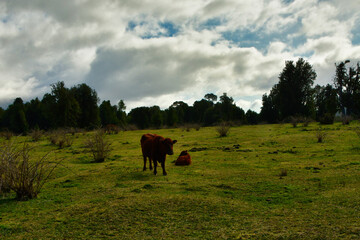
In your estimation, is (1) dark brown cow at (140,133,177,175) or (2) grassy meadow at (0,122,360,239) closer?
(2) grassy meadow at (0,122,360,239)

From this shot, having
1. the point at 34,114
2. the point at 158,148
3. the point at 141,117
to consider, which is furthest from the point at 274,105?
the point at 34,114

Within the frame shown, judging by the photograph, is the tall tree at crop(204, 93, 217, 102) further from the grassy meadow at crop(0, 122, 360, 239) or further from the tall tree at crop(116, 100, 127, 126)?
the grassy meadow at crop(0, 122, 360, 239)

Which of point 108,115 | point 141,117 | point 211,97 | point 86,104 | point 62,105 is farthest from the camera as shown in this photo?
point 211,97

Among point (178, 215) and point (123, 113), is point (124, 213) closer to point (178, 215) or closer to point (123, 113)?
point (178, 215)

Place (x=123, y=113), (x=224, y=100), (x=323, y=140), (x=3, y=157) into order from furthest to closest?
(x=224, y=100)
(x=123, y=113)
(x=323, y=140)
(x=3, y=157)

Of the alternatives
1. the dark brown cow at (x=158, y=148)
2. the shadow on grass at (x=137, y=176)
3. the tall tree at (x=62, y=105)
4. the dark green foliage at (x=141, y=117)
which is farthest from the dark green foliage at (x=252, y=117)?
the shadow on grass at (x=137, y=176)

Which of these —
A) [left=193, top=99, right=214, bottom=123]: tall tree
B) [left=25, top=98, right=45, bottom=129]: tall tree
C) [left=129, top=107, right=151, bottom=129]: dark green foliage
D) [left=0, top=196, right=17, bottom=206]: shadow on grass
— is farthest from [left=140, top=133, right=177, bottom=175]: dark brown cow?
[left=193, top=99, right=214, bottom=123]: tall tree

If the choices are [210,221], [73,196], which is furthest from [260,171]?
[73,196]

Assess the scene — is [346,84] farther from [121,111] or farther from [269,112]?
[121,111]

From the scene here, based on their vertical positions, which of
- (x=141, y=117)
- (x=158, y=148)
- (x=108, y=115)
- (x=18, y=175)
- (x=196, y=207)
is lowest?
(x=196, y=207)

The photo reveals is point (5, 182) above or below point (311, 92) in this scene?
below

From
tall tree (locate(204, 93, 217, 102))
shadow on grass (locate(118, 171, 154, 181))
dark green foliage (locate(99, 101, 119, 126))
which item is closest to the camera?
shadow on grass (locate(118, 171, 154, 181))

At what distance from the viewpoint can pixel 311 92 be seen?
54562 millimetres

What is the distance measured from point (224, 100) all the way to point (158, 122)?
24.2 meters
